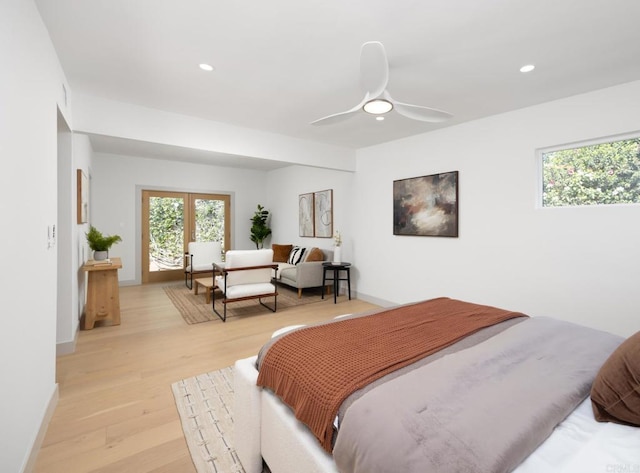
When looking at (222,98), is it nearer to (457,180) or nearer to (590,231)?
(457,180)

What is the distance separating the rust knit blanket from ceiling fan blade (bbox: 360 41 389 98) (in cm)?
158

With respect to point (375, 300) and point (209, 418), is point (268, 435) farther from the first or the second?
point (375, 300)

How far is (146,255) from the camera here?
6.34 metres

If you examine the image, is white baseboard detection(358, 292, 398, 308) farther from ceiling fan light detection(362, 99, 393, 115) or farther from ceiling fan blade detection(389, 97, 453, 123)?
ceiling fan light detection(362, 99, 393, 115)

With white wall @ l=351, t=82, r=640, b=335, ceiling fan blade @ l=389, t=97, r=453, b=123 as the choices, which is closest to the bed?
white wall @ l=351, t=82, r=640, b=335

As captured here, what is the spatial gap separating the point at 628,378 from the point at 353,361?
98cm

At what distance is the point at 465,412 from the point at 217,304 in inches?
173

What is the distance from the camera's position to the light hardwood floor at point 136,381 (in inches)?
67.8

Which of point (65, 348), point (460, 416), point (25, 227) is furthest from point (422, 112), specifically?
point (65, 348)

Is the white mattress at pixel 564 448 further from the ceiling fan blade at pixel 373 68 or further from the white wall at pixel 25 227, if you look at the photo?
the ceiling fan blade at pixel 373 68

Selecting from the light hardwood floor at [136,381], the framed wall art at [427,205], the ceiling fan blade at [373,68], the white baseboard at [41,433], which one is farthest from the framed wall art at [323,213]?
the white baseboard at [41,433]

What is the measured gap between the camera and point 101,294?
3.72m

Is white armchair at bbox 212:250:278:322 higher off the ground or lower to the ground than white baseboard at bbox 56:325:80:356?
higher

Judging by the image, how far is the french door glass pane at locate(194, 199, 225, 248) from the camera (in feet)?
22.7
